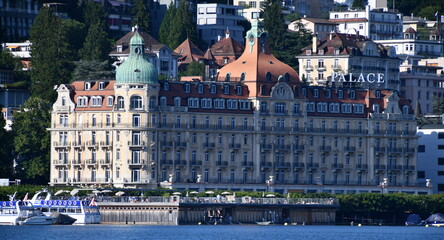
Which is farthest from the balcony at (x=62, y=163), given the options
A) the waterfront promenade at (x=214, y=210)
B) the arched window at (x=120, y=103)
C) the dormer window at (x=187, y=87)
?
the dormer window at (x=187, y=87)

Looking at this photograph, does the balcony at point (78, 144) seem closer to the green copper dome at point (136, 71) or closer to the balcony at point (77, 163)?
the balcony at point (77, 163)

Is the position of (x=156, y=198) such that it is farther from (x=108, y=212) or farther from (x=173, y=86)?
(x=173, y=86)

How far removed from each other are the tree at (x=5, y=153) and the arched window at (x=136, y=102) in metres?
13.5

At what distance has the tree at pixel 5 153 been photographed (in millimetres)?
192000

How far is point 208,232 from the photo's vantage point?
17288 cm

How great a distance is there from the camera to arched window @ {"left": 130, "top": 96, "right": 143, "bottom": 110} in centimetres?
19525

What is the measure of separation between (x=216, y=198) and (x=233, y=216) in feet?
9.64

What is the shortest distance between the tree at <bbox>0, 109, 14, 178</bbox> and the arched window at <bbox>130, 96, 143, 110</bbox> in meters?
13.5

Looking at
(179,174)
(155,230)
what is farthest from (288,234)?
(179,174)

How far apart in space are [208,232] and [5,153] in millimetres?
30758

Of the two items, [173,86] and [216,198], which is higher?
[173,86]

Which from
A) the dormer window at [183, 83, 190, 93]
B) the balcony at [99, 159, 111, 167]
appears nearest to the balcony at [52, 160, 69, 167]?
the balcony at [99, 159, 111, 167]

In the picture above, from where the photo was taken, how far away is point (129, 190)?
18862 centimetres

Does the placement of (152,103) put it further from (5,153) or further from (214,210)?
(5,153)
